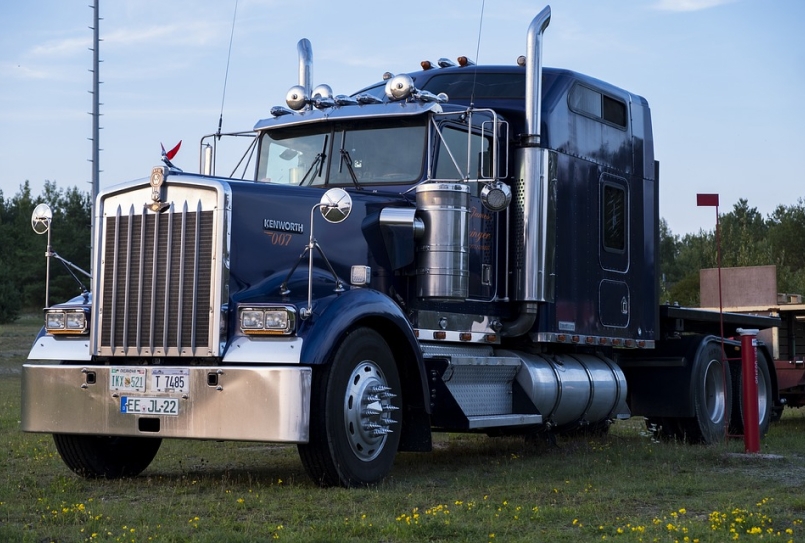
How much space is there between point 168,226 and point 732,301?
11.3 metres

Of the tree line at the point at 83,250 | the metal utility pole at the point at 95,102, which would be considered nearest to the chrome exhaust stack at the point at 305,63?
the metal utility pole at the point at 95,102

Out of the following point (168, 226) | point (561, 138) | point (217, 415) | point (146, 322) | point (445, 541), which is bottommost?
point (445, 541)

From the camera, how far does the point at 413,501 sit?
7527 millimetres

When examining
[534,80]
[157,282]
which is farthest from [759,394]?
[157,282]

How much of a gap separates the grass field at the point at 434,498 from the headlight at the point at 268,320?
1.07m

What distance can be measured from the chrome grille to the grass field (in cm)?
104

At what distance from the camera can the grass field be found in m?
6.31

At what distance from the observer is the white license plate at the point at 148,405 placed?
307 inches

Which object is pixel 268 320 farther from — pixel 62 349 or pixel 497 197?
pixel 497 197

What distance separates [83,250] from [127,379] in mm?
53187

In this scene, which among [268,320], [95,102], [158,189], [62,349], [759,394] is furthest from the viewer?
[95,102]

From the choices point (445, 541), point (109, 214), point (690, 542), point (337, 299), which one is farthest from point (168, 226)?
point (690, 542)

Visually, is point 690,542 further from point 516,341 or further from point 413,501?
point 516,341

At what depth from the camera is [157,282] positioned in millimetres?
8281
